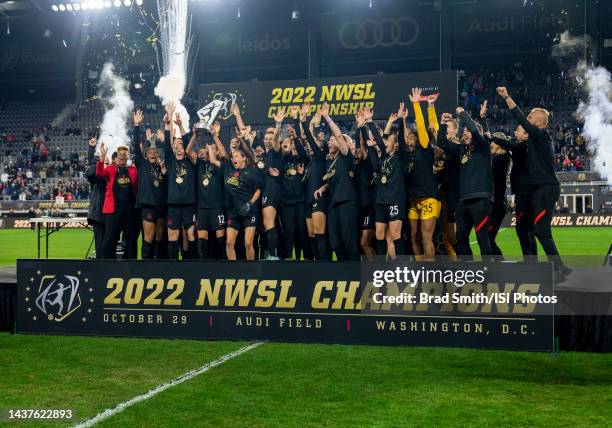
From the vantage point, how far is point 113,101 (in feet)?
152

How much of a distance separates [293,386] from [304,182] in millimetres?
4258

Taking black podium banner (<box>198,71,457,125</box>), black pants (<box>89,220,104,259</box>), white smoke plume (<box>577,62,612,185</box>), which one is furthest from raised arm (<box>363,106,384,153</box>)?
white smoke plume (<box>577,62,612,185</box>)

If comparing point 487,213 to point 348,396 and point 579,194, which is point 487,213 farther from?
point 579,194

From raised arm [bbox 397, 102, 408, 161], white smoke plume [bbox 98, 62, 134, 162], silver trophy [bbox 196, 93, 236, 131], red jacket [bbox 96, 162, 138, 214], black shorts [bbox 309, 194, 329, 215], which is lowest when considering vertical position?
black shorts [bbox 309, 194, 329, 215]

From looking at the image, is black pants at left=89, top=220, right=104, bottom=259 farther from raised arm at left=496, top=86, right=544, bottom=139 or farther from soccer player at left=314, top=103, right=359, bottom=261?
raised arm at left=496, top=86, right=544, bottom=139

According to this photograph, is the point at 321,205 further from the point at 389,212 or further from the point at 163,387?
the point at 163,387

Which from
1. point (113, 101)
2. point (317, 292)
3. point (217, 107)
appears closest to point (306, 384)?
point (317, 292)

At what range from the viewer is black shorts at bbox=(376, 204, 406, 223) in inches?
328

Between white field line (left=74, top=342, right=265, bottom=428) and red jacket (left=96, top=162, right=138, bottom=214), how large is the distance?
3.33 meters

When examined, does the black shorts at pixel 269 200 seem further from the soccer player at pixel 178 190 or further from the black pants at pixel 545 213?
the black pants at pixel 545 213

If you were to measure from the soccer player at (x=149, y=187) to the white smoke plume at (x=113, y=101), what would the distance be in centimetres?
3442

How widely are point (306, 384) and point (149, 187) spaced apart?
457cm

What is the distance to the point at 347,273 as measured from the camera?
7109 mm

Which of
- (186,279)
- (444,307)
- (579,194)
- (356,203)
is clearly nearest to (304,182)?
(356,203)
